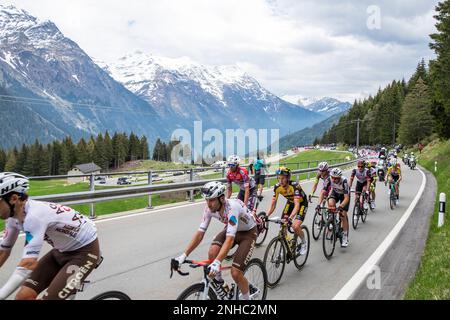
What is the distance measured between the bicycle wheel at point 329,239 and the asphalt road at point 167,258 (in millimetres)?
165

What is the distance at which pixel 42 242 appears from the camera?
400 cm

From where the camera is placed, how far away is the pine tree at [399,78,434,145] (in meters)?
79.8

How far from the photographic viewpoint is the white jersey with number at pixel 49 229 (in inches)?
157

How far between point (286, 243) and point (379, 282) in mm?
1609

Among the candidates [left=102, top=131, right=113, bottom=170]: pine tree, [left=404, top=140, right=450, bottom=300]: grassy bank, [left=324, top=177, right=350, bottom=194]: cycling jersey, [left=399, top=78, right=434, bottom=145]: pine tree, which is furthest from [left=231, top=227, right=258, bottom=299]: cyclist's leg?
[left=102, top=131, right=113, bottom=170]: pine tree

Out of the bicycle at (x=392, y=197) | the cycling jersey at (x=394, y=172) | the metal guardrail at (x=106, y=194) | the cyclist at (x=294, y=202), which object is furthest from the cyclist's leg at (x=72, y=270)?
the cycling jersey at (x=394, y=172)

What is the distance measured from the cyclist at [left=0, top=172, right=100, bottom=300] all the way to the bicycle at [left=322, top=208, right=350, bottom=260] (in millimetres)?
5255

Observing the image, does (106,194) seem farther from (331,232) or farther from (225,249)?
(225,249)

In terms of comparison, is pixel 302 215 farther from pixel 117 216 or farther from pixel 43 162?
pixel 43 162

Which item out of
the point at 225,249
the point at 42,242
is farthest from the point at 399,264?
the point at 42,242

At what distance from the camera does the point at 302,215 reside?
8.34m

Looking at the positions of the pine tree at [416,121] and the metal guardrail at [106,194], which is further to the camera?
the pine tree at [416,121]

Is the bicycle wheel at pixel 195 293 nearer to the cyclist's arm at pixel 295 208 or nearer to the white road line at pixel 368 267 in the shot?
the white road line at pixel 368 267

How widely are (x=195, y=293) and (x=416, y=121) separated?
8448 centimetres
